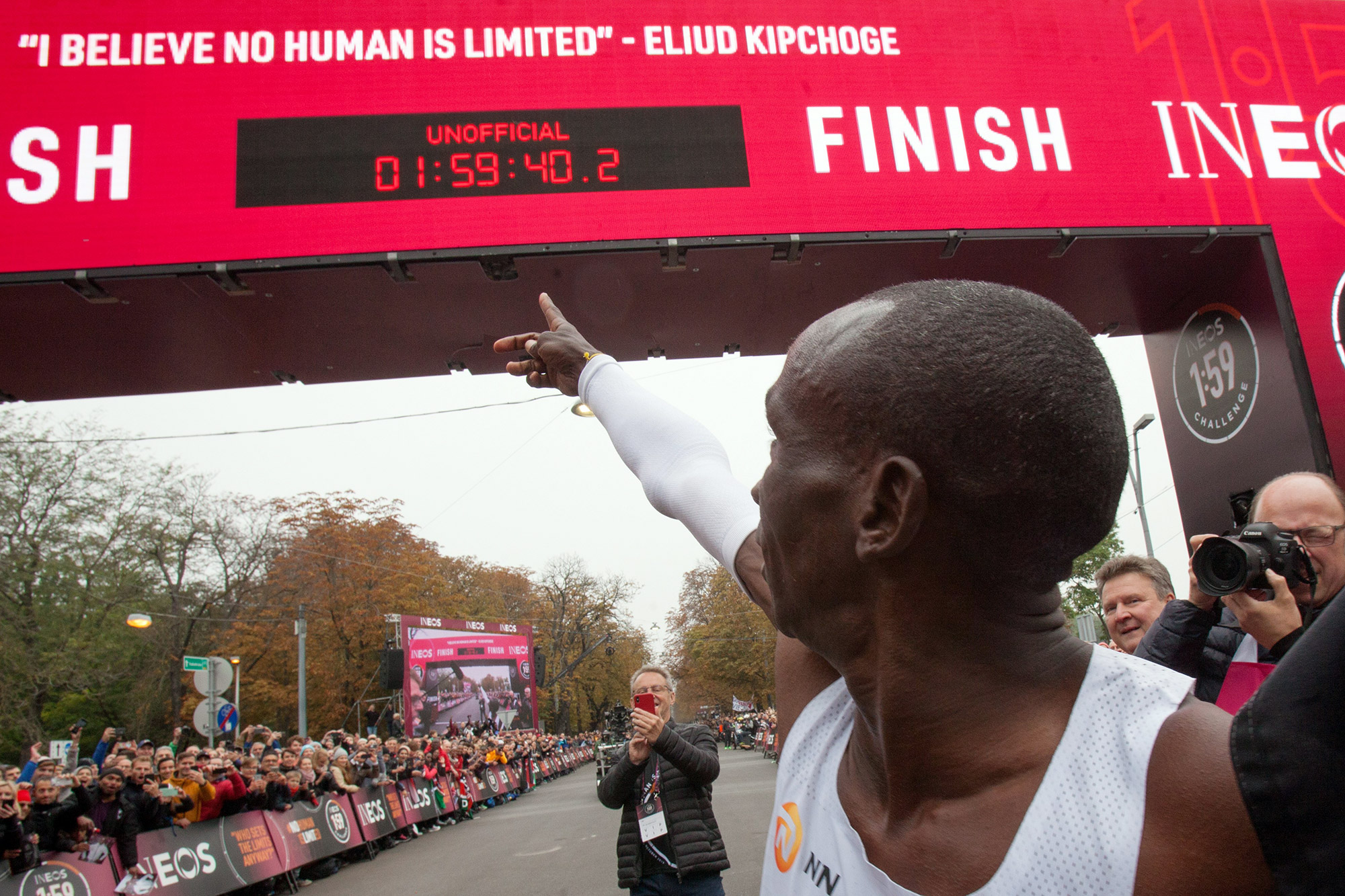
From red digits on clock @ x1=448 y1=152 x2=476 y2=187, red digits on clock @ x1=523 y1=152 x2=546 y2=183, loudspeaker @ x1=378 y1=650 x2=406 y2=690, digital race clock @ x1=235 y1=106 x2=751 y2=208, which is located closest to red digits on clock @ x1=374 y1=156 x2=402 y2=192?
digital race clock @ x1=235 y1=106 x2=751 y2=208

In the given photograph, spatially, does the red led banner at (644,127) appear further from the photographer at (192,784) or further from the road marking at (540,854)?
the road marking at (540,854)

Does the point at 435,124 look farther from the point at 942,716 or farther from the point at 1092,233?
the point at 942,716

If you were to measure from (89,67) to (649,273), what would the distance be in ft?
15.0

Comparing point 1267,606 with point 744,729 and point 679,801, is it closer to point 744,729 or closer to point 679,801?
point 679,801

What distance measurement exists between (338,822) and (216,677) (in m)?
2.68

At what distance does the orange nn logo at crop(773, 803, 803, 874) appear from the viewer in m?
1.10

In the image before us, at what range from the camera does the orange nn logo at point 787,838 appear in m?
1.10

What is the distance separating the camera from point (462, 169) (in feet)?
22.4

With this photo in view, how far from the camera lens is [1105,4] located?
7.86m

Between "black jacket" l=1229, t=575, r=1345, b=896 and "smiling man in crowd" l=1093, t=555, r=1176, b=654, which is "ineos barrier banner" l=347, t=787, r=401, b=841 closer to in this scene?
"smiling man in crowd" l=1093, t=555, r=1176, b=654

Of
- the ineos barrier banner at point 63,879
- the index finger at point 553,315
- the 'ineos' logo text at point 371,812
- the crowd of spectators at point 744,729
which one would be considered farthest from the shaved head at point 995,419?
the crowd of spectators at point 744,729

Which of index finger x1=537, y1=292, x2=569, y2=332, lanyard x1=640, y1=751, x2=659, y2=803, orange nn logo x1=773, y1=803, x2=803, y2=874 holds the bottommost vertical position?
lanyard x1=640, y1=751, x2=659, y2=803

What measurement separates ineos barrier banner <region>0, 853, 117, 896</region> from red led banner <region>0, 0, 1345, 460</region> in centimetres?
466

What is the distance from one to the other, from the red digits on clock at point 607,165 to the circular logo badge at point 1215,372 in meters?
5.44
